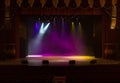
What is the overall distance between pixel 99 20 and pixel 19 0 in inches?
125

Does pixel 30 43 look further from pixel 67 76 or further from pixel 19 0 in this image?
pixel 67 76

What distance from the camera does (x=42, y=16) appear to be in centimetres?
938

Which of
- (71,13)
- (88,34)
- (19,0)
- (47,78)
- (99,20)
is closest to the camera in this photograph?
(47,78)

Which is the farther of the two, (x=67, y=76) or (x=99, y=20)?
(x=99, y=20)

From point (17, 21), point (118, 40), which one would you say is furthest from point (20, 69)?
point (118, 40)

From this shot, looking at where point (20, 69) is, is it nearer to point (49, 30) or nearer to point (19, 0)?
point (19, 0)

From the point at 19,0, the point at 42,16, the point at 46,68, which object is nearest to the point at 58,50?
the point at 42,16

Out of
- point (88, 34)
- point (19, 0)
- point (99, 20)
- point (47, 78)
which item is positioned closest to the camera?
point (47, 78)

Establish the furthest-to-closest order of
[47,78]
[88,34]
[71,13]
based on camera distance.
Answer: [88,34] → [71,13] → [47,78]

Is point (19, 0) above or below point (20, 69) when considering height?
above

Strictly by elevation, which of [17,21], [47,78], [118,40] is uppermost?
[17,21]

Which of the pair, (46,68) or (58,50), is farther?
(58,50)

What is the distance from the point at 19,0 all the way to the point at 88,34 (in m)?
3.59

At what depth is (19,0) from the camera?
7.26 m
